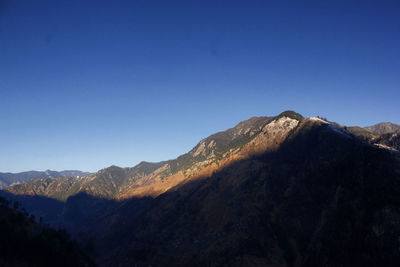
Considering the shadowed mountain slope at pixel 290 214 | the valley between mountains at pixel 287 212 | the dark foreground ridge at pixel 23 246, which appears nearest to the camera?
the dark foreground ridge at pixel 23 246

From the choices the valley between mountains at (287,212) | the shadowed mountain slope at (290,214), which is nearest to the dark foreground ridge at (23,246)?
the shadowed mountain slope at (290,214)

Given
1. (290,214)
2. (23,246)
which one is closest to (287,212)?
(290,214)

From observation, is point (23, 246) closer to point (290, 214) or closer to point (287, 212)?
point (290, 214)

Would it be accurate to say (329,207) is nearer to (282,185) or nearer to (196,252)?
(282,185)

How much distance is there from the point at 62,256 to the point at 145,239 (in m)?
51.0

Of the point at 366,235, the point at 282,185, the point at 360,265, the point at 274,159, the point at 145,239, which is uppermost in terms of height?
the point at 274,159

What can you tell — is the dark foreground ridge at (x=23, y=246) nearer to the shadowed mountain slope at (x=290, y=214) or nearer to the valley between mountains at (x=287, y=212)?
the shadowed mountain slope at (x=290, y=214)

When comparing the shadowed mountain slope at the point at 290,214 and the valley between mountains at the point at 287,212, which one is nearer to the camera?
the shadowed mountain slope at the point at 290,214

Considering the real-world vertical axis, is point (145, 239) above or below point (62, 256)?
below

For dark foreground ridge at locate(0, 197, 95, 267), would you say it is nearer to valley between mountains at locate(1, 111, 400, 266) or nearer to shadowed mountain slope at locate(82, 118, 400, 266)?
shadowed mountain slope at locate(82, 118, 400, 266)

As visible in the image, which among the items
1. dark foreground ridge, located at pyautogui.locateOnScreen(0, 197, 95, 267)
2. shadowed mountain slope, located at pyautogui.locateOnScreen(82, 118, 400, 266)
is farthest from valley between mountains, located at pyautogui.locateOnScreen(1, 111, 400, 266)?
dark foreground ridge, located at pyautogui.locateOnScreen(0, 197, 95, 267)

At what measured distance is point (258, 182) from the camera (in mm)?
111438

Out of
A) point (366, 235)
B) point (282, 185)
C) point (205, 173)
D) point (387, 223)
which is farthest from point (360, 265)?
point (205, 173)

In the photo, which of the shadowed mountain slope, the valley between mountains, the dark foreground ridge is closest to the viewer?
the dark foreground ridge
